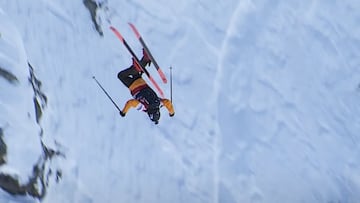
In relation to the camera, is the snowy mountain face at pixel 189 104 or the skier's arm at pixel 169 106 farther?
the skier's arm at pixel 169 106

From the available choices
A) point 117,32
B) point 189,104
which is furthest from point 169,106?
point 117,32

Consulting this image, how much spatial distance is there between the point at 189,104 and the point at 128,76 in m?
0.60

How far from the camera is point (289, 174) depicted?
429cm

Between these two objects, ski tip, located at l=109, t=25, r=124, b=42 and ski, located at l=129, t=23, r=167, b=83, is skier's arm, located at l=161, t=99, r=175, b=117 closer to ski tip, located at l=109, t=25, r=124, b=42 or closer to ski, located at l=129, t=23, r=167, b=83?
ski, located at l=129, t=23, r=167, b=83

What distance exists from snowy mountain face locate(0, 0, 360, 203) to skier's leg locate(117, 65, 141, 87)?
4 centimetres

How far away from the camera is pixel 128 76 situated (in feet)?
11.7

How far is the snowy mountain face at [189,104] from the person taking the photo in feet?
9.99

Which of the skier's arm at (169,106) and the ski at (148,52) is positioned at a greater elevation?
the ski at (148,52)

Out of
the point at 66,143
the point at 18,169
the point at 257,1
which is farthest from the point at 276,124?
the point at 18,169

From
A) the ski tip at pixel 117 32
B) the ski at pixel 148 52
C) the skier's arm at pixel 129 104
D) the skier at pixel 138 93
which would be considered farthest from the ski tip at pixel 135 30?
the skier's arm at pixel 129 104

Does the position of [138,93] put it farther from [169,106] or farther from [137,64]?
[169,106]

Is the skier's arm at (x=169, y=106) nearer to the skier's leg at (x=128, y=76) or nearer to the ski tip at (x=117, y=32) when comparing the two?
the skier's leg at (x=128, y=76)

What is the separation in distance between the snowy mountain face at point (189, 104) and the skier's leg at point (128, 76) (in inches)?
1.5

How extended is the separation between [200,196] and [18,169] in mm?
1438
